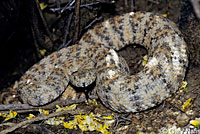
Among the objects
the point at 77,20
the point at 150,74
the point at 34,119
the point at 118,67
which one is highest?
the point at 77,20

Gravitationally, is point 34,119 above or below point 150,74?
below

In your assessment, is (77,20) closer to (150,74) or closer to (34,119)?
(150,74)

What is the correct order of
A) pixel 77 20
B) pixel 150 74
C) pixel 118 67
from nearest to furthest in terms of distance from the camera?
pixel 150 74
pixel 118 67
pixel 77 20

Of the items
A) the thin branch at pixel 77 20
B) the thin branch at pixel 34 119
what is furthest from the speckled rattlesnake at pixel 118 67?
the thin branch at pixel 34 119

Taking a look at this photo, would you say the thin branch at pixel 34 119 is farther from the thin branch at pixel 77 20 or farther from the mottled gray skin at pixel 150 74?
the thin branch at pixel 77 20

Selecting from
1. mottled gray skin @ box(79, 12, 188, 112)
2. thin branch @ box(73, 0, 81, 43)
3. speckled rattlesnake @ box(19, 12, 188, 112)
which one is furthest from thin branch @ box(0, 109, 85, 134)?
thin branch @ box(73, 0, 81, 43)

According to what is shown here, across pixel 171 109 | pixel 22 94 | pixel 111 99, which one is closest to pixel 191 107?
pixel 171 109

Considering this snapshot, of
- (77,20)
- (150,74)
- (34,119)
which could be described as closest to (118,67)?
(150,74)

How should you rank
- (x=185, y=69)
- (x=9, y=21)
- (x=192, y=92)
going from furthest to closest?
1. (x=9, y=21)
2. (x=185, y=69)
3. (x=192, y=92)

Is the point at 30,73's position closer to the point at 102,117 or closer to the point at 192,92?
the point at 102,117
